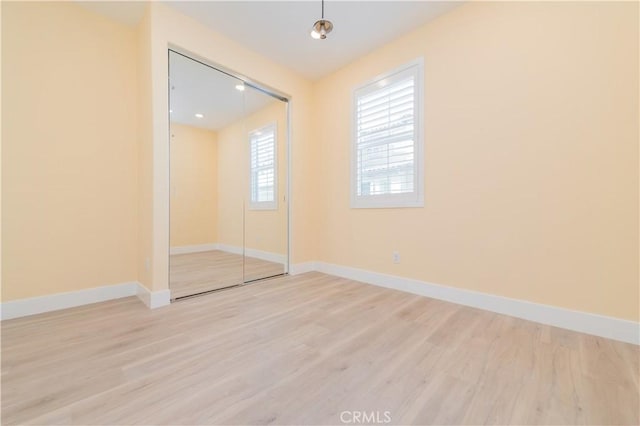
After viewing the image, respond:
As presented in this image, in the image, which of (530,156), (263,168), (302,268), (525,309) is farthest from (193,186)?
(525,309)

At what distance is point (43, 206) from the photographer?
219cm

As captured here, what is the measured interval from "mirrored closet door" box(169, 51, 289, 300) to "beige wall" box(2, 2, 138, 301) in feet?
1.55

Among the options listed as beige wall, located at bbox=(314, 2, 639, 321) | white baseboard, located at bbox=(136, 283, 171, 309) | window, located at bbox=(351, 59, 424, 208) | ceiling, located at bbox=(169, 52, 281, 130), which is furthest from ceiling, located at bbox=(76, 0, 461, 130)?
white baseboard, located at bbox=(136, 283, 171, 309)

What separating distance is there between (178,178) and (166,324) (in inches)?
58.7

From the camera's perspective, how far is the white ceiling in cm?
237

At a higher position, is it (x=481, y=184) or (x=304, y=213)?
(x=481, y=184)

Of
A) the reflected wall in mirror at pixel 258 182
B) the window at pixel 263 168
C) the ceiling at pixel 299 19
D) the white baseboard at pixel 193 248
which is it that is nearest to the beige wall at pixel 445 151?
the ceiling at pixel 299 19

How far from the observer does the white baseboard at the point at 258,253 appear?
339cm

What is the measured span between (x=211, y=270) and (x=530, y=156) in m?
3.45

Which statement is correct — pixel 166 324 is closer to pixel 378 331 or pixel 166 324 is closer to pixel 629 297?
pixel 378 331

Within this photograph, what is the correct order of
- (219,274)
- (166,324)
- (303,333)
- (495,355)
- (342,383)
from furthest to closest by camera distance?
(219,274)
(166,324)
(303,333)
(495,355)
(342,383)

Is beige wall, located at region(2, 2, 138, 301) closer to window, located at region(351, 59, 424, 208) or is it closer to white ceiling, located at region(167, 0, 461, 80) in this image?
white ceiling, located at region(167, 0, 461, 80)

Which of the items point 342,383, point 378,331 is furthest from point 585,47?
point 342,383

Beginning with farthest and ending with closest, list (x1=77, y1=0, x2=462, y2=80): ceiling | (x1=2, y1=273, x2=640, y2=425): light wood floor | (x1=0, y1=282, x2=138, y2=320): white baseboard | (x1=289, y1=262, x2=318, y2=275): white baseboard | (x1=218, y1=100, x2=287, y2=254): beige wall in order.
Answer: (x1=289, y1=262, x2=318, y2=275): white baseboard < (x1=218, y1=100, x2=287, y2=254): beige wall < (x1=77, y1=0, x2=462, y2=80): ceiling < (x1=0, y1=282, x2=138, y2=320): white baseboard < (x1=2, y1=273, x2=640, y2=425): light wood floor
